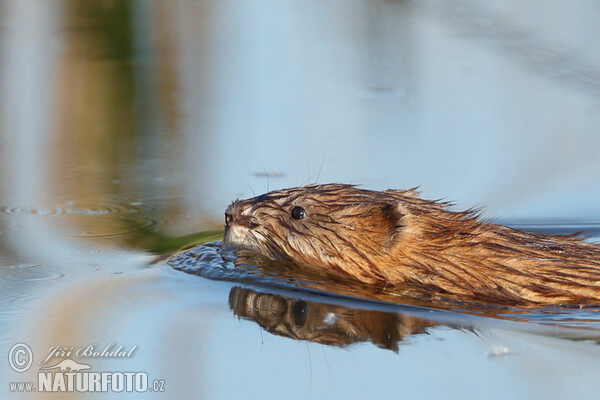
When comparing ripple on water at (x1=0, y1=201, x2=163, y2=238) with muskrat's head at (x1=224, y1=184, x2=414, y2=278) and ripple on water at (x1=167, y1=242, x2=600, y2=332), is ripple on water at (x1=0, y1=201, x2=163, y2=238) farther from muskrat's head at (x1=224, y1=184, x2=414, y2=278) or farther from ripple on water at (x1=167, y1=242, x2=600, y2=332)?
muskrat's head at (x1=224, y1=184, x2=414, y2=278)

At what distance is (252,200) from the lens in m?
5.56

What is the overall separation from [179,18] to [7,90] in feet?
8.38

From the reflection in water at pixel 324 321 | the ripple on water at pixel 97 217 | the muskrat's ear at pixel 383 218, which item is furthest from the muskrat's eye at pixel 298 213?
the ripple on water at pixel 97 217

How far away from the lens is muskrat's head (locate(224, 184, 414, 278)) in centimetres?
526

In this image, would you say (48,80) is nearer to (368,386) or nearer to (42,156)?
(42,156)

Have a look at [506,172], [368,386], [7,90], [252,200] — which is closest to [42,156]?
[7,90]

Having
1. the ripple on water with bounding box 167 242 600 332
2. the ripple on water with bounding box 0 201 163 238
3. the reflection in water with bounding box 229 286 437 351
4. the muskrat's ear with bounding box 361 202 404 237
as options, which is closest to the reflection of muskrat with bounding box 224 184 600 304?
the muskrat's ear with bounding box 361 202 404 237

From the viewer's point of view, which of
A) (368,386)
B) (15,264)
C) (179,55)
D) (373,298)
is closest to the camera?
(368,386)

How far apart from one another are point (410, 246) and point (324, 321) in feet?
2.50

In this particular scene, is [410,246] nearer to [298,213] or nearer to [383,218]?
[383,218]

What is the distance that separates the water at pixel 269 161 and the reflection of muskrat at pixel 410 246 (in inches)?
7.4

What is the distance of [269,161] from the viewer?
711 centimetres

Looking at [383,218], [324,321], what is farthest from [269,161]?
[324,321]

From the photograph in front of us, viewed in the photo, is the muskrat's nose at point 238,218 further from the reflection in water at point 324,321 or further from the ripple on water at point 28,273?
the ripple on water at point 28,273
